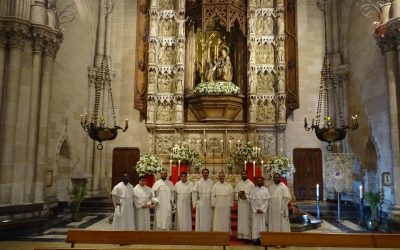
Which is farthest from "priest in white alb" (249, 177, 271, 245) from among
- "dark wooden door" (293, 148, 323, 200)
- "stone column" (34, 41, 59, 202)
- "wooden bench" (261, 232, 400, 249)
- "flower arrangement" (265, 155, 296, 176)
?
"dark wooden door" (293, 148, 323, 200)

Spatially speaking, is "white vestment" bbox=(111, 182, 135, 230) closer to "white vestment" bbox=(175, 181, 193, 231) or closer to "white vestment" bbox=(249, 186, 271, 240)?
"white vestment" bbox=(175, 181, 193, 231)

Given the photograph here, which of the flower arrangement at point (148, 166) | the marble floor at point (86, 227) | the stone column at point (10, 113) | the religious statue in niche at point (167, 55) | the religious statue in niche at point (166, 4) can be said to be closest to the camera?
the marble floor at point (86, 227)

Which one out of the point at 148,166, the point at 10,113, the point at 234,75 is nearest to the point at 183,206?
the point at 148,166

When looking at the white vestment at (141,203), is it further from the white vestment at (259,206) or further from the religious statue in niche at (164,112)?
the religious statue in niche at (164,112)

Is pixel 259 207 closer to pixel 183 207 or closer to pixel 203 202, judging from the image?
pixel 203 202

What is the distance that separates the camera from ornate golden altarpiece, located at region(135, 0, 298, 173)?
16922mm

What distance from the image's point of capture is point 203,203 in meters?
10.5

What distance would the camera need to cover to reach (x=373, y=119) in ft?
45.3

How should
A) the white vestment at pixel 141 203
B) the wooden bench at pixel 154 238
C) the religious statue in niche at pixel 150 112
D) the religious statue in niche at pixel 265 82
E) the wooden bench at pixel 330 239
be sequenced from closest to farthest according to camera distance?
the wooden bench at pixel 330 239
the wooden bench at pixel 154 238
the white vestment at pixel 141 203
the religious statue in niche at pixel 150 112
the religious statue in niche at pixel 265 82

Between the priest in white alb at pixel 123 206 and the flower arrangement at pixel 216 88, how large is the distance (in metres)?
7.45

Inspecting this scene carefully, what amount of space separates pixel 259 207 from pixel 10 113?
816 centimetres

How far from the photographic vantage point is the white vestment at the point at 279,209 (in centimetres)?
985

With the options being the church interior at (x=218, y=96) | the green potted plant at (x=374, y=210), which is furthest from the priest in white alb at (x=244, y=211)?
the green potted plant at (x=374, y=210)

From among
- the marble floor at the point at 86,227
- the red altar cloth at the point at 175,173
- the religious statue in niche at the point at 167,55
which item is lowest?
the marble floor at the point at 86,227
